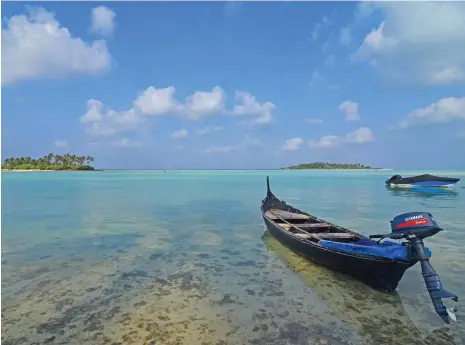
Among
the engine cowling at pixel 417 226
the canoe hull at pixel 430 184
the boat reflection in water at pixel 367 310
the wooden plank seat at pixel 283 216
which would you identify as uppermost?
the engine cowling at pixel 417 226

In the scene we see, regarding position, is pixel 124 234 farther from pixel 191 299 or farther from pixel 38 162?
pixel 38 162

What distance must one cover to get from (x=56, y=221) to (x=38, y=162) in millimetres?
133878

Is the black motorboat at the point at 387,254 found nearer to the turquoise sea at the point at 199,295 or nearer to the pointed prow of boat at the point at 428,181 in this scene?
the turquoise sea at the point at 199,295

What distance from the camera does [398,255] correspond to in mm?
7125

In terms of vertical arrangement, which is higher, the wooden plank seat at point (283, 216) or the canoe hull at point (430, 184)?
the wooden plank seat at point (283, 216)

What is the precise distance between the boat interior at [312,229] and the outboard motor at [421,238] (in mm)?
2785

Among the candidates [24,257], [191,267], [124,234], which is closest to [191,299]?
[191,267]

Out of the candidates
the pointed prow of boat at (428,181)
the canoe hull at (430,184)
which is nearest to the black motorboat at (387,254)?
the pointed prow of boat at (428,181)

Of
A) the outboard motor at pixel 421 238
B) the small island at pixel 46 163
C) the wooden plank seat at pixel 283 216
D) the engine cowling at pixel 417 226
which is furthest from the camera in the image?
the small island at pixel 46 163

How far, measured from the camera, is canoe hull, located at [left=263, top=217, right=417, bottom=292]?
746 centimetres

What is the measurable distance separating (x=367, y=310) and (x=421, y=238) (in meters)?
2.02

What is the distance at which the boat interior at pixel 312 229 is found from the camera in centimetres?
1066

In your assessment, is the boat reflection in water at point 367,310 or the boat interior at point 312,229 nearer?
the boat reflection in water at point 367,310

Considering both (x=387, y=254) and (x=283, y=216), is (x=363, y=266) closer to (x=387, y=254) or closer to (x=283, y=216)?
(x=387, y=254)
